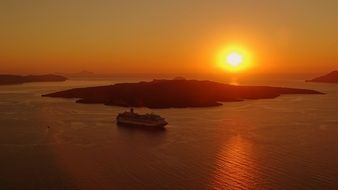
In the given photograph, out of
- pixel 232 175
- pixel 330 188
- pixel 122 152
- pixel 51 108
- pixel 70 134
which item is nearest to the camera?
pixel 330 188

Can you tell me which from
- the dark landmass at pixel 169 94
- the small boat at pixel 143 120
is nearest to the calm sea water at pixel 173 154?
the small boat at pixel 143 120

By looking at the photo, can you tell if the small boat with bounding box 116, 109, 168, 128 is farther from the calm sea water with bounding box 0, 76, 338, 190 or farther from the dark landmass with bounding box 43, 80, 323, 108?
the dark landmass with bounding box 43, 80, 323, 108

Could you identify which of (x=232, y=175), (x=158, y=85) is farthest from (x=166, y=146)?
(x=158, y=85)

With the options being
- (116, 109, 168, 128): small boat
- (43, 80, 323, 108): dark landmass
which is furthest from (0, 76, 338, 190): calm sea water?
(43, 80, 323, 108): dark landmass

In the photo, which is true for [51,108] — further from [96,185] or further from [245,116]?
[96,185]

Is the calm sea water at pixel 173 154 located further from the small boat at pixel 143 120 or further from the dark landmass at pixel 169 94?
the dark landmass at pixel 169 94

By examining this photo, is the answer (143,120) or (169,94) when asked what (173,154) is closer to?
(143,120)
